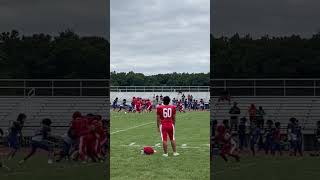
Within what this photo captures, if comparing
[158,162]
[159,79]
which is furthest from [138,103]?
[159,79]

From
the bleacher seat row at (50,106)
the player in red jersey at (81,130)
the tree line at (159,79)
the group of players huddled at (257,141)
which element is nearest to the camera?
the player in red jersey at (81,130)

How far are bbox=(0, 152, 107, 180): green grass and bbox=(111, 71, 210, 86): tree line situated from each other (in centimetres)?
5216

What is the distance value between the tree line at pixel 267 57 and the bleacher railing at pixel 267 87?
1900 millimetres

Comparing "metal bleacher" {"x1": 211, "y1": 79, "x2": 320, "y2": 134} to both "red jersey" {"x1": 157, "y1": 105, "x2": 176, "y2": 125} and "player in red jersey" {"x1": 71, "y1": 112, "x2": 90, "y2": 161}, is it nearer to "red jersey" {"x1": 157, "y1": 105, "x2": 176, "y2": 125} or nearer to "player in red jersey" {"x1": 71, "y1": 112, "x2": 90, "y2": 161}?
"red jersey" {"x1": 157, "y1": 105, "x2": 176, "y2": 125}

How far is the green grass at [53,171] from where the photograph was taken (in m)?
9.22

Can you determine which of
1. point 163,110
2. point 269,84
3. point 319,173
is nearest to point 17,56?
point 269,84

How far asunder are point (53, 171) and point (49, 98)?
50.7ft

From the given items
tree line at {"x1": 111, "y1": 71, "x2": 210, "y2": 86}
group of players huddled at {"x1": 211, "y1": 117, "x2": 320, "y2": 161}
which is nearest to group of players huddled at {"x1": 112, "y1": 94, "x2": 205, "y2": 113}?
tree line at {"x1": 111, "y1": 71, "x2": 210, "y2": 86}

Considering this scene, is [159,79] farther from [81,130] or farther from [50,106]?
[81,130]

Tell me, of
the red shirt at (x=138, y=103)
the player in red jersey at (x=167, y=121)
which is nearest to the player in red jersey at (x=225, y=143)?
the player in red jersey at (x=167, y=121)

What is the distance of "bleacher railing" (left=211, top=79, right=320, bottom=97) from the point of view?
2578 cm

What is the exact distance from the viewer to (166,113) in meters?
12.6

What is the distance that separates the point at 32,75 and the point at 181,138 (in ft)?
46.8

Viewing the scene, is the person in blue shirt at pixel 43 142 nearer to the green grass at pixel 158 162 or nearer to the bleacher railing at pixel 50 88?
the green grass at pixel 158 162
